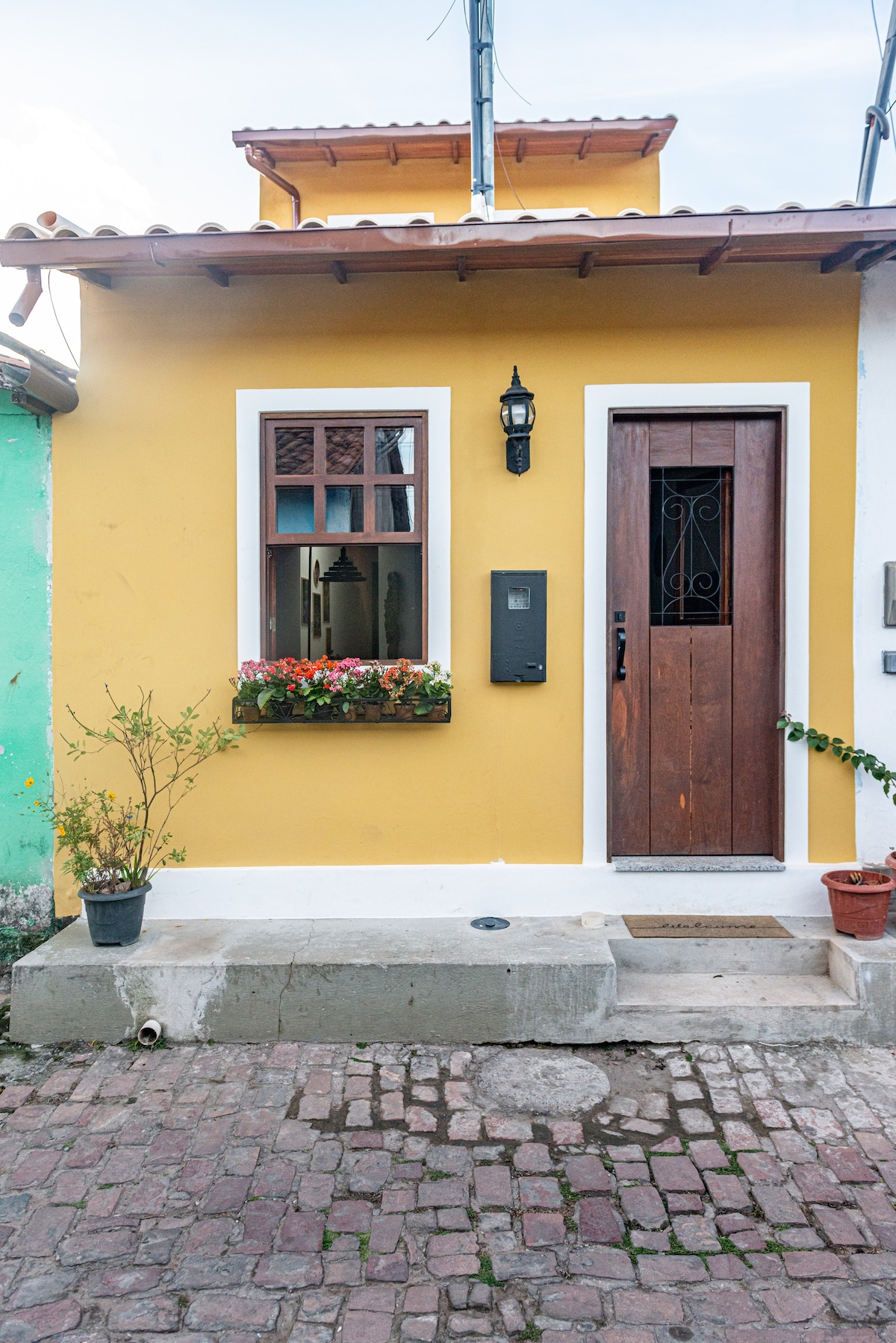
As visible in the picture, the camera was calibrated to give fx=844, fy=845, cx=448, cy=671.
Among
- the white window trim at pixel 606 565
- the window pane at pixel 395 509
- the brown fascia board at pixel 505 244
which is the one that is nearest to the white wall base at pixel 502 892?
the white window trim at pixel 606 565

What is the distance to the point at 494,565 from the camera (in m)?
4.36

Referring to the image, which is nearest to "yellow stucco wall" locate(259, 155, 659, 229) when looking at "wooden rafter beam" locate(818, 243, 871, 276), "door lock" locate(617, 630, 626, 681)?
"wooden rafter beam" locate(818, 243, 871, 276)

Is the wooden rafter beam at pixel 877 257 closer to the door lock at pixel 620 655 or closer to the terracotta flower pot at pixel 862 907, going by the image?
the door lock at pixel 620 655

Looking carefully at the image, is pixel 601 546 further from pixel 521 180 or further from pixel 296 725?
pixel 521 180

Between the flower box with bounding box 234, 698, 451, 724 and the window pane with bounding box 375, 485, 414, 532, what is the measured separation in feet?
3.02

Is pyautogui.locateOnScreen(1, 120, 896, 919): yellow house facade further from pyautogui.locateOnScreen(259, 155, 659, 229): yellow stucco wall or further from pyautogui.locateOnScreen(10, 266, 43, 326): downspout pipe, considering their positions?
pyautogui.locateOnScreen(259, 155, 659, 229): yellow stucco wall

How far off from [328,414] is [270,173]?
15.1 ft

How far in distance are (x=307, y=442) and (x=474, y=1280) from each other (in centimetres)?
366

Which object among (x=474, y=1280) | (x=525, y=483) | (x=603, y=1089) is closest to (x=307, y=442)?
(x=525, y=483)

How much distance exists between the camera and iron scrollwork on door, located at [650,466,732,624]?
4.45m

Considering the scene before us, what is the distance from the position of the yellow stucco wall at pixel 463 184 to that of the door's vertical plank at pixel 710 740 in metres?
5.02

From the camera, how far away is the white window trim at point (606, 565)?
14.1ft

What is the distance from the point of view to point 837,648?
4344 millimetres

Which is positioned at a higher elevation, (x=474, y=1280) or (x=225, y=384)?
(x=225, y=384)
